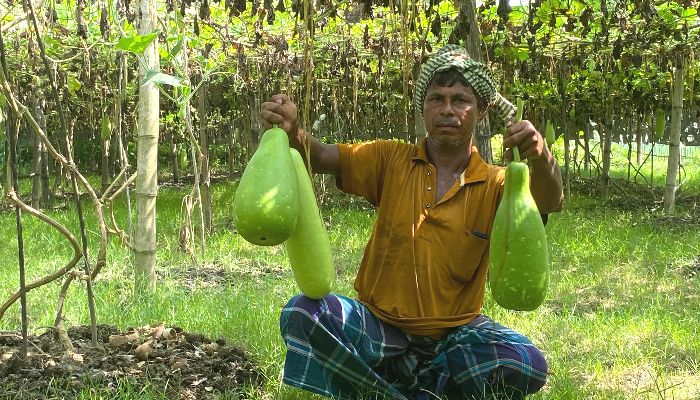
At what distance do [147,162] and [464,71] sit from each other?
201 cm

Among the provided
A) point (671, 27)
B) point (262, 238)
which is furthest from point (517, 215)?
point (671, 27)

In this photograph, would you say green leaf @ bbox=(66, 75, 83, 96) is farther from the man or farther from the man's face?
the man's face

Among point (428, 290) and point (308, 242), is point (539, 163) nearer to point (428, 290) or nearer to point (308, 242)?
point (428, 290)

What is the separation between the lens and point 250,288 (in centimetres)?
452

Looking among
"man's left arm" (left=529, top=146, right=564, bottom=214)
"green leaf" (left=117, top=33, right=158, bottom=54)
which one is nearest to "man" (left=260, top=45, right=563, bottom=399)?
"man's left arm" (left=529, top=146, right=564, bottom=214)

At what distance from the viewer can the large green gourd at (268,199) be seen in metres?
1.38

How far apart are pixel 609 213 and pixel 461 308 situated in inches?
258

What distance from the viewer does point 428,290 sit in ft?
7.48

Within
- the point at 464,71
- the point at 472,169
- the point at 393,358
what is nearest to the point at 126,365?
the point at 393,358

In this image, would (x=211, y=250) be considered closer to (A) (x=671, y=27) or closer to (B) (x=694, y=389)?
(B) (x=694, y=389)

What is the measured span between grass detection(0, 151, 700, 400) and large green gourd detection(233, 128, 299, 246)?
3.79 feet

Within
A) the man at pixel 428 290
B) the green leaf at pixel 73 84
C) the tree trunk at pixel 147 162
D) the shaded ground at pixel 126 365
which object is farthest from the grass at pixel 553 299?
the green leaf at pixel 73 84

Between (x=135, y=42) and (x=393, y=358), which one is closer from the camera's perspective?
(x=135, y=42)

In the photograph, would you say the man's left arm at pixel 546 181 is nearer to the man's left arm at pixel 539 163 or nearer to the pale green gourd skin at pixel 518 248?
the man's left arm at pixel 539 163
